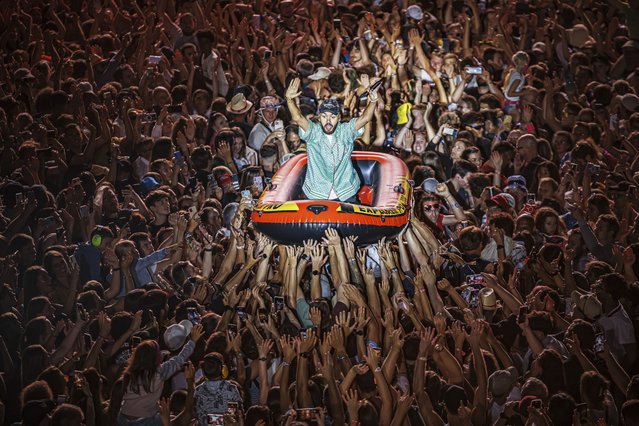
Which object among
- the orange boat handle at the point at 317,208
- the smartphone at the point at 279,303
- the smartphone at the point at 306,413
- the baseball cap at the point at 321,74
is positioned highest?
the baseball cap at the point at 321,74

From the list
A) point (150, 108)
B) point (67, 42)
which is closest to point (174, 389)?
point (150, 108)

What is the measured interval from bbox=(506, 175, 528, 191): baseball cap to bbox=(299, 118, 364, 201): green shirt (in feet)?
5.56

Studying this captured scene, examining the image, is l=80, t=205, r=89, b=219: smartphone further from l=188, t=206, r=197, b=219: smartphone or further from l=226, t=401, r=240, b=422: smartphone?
l=226, t=401, r=240, b=422: smartphone

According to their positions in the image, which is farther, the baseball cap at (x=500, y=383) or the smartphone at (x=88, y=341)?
the smartphone at (x=88, y=341)

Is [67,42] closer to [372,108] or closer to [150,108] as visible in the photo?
[150,108]

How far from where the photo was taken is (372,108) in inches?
408

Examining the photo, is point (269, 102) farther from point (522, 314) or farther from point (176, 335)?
point (522, 314)

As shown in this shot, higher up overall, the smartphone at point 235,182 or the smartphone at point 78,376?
the smartphone at point 235,182

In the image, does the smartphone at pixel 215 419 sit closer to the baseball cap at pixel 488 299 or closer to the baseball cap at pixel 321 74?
the baseball cap at pixel 488 299

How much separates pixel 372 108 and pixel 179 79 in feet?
11.7

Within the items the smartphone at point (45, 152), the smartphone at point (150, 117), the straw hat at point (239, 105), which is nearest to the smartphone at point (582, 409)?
the straw hat at point (239, 105)

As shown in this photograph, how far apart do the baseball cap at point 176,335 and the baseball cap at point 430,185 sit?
147 inches

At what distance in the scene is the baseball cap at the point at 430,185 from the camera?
1094 centimetres

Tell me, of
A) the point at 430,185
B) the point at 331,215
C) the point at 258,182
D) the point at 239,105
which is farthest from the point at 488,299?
the point at 239,105
